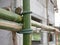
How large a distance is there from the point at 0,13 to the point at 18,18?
0.66 ft

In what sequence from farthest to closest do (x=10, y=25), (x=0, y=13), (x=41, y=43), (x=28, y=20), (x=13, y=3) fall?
(x=41, y=43) → (x=13, y=3) → (x=28, y=20) → (x=10, y=25) → (x=0, y=13)

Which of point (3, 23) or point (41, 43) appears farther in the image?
point (41, 43)

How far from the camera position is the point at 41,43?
4.40 meters

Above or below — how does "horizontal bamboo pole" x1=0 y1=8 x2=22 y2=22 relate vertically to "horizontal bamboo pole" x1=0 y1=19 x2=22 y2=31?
above

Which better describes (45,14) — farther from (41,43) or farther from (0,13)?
(0,13)

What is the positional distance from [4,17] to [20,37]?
1467mm

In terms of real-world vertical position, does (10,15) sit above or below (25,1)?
below

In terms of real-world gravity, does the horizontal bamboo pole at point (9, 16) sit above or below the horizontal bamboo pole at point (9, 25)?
above

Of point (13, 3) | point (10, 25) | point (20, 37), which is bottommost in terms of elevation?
point (20, 37)

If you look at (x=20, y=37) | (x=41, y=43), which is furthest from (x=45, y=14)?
(x=20, y=37)

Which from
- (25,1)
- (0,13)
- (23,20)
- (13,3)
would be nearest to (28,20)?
(23,20)

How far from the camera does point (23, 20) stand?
1135 millimetres

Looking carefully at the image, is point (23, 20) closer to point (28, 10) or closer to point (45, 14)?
point (28, 10)

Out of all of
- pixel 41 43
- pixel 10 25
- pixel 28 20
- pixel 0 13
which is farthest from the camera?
pixel 41 43
